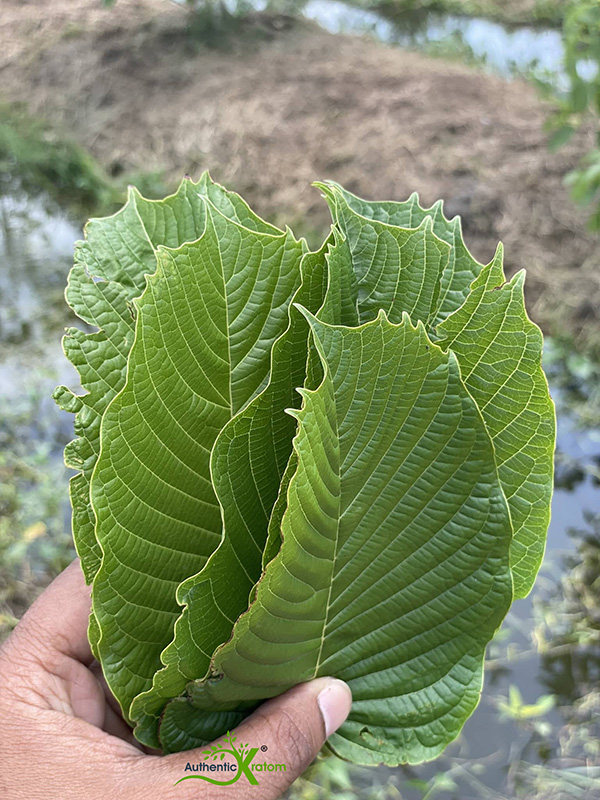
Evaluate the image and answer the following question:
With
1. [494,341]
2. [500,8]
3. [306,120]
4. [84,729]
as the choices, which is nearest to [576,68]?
[494,341]

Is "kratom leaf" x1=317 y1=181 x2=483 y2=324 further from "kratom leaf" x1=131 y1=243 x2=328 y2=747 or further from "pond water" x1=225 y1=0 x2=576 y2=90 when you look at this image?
"pond water" x1=225 y1=0 x2=576 y2=90

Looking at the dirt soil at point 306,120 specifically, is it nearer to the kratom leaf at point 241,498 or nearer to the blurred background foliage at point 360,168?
the blurred background foliage at point 360,168

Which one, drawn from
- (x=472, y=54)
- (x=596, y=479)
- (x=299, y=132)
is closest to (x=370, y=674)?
(x=596, y=479)

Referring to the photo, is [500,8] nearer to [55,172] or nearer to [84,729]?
[55,172]

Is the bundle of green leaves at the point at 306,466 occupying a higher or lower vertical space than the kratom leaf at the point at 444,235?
lower

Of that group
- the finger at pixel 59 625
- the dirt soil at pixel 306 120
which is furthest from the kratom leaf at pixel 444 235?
the dirt soil at pixel 306 120

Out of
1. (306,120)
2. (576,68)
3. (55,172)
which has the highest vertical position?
(576,68)

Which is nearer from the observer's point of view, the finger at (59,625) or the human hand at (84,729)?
the human hand at (84,729)
